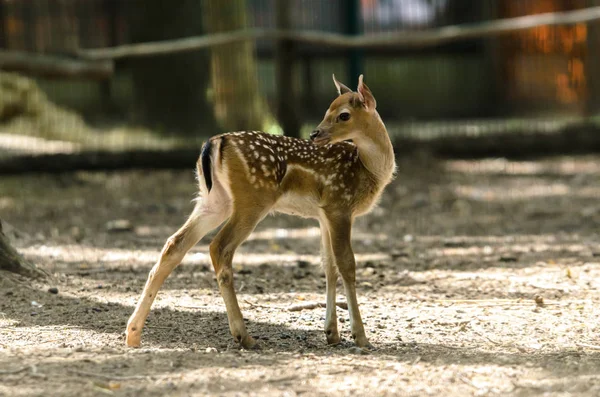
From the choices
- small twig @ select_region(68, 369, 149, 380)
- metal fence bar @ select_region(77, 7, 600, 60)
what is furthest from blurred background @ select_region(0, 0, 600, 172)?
small twig @ select_region(68, 369, 149, 380)

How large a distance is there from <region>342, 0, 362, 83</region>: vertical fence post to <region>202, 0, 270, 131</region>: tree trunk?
49.2 inches

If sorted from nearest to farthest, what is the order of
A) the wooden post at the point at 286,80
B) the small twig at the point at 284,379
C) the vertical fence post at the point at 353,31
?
the small twig at the point at 284,379 → the wooden post at the point at 286,80 → the vertical fence post at the point at 353,31

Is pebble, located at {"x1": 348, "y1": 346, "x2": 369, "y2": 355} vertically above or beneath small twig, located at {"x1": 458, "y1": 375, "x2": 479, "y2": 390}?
beneath

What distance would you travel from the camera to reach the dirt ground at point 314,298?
4.39 meters

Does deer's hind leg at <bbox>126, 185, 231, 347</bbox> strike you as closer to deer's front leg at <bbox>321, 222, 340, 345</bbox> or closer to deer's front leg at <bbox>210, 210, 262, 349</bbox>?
deer's front leg at <bbox>210, 210, 262, 349</bbox>

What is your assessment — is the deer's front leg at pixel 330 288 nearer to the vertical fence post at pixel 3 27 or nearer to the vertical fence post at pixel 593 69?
the vertical fence post at pixel 3 27

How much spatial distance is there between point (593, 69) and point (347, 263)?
9199 mm

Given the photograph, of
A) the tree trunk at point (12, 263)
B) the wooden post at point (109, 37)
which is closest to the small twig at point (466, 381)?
the tree trunk at point (12, 263)

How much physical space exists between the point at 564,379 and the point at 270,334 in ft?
5.71

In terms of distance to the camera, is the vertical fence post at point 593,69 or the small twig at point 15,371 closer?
the small twig at point 15,371

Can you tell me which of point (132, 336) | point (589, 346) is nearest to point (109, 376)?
point (132, 336)

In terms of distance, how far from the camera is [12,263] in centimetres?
641

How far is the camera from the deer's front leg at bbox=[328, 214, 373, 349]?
526cm

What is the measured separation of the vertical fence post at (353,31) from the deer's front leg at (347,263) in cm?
689
